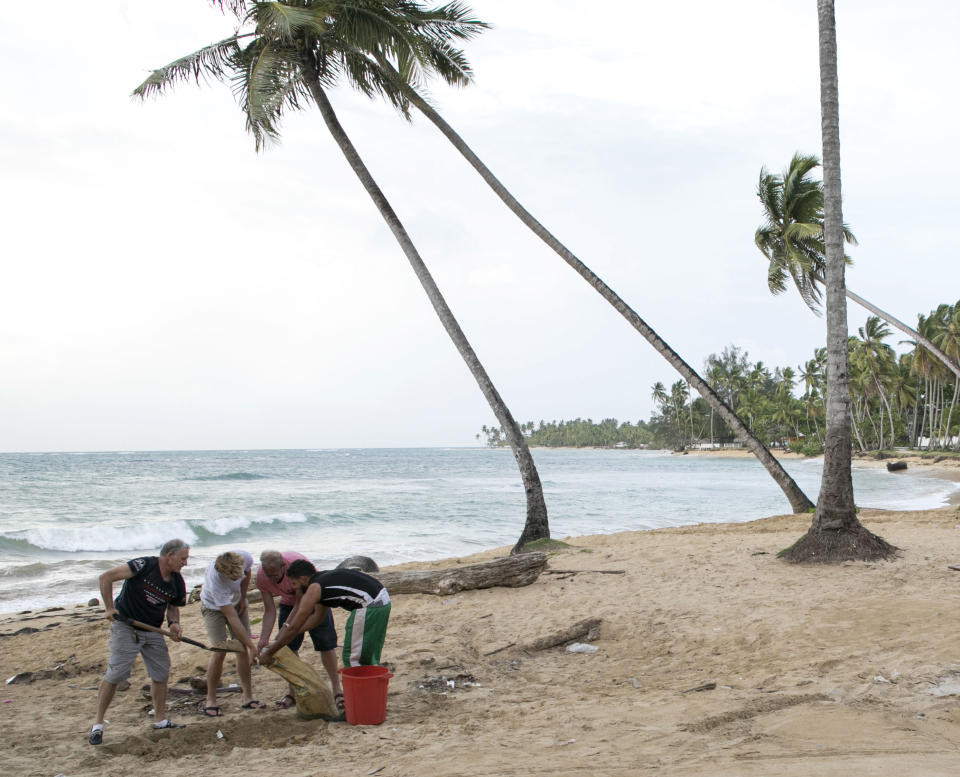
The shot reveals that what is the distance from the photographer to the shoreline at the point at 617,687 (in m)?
3.98

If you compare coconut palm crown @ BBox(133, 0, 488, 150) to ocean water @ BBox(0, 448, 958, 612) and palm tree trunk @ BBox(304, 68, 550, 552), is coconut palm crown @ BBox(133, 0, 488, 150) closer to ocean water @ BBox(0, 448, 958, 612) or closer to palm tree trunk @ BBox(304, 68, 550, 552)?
palm tree trunk @ BBox(304, 68, 550, 552)

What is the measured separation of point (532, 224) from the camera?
12961 millimetres

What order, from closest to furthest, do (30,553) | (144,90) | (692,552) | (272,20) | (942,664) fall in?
(942,664)
(692,552)
(272,20)
(144,90)
(30,553)

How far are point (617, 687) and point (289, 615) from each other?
103 inches

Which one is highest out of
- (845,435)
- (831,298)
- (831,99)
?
(831,99)

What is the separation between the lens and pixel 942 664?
5.01m

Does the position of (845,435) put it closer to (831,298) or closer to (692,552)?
(831,298)

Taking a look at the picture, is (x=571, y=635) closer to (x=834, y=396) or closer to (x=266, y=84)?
(x=834, y=396)

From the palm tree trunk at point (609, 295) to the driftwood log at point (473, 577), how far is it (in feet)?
16.2

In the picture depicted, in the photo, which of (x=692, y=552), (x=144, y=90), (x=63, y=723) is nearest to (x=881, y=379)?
(x=692, y=552)

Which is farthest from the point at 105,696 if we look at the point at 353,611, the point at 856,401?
the point at 856,401

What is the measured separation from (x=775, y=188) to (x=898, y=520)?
9.33 meters

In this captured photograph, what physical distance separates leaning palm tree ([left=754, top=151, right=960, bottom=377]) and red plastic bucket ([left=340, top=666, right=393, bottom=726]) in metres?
15.6

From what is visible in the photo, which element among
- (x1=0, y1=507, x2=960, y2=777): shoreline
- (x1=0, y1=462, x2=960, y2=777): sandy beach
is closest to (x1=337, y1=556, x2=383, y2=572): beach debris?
(x1=0, y1=507, x2=960, y2=777): shoreline
